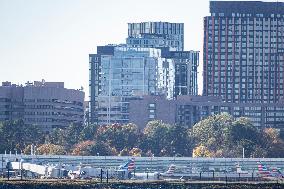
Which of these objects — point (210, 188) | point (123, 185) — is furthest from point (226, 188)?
point (123, 185)

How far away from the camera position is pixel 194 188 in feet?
574

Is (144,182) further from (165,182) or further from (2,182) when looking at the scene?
(2,182)

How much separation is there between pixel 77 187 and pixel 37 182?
6570 millimetres

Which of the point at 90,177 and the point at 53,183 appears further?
the point at 90,177

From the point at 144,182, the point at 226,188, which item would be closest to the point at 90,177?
the point at 144,182

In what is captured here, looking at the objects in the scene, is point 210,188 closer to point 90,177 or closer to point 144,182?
point 144,182

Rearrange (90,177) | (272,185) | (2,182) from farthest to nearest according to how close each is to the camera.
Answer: (90,177)
(272,185)
(2,182)

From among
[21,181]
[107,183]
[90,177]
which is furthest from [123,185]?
[90,177]

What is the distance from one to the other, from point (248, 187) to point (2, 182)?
3228 centimetres

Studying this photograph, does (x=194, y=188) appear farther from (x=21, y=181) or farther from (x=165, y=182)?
(x=21, y=181)

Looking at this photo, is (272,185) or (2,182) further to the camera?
(272,185)

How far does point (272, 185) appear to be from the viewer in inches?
7092

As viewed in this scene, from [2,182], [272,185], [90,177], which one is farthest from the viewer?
[90,177]

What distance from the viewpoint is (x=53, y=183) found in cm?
16850
